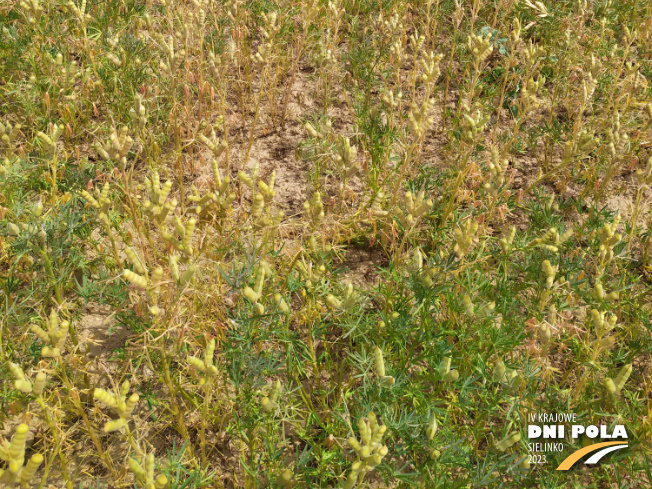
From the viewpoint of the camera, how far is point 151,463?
57.0 inches

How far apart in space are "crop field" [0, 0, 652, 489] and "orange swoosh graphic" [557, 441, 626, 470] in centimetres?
1

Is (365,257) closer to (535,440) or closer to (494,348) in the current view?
(494,348)

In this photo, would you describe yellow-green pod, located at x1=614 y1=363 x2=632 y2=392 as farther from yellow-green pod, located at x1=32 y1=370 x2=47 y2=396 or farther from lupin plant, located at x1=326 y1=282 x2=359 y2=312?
yellow-green pod, located at x1=32 y1=370 x2=47 y2=396

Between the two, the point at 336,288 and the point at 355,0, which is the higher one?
the point at 355,0

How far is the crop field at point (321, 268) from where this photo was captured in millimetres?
Result: 1961

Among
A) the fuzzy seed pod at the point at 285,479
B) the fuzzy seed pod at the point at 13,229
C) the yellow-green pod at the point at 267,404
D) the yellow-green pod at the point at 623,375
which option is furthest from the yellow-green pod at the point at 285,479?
the fuzzy seed pod at the point at 13,229

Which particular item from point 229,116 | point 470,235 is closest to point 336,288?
point 470,235

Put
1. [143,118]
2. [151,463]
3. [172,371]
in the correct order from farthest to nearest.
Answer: [143,118]
[172,371]
[151,463]

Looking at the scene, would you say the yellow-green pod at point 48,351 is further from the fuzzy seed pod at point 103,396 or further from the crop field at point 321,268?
the fuzzy seed pod at point 103,396

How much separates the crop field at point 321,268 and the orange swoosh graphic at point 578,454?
1 cm

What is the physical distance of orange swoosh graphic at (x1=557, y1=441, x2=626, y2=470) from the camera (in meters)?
2.01

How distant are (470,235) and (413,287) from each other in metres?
0.30

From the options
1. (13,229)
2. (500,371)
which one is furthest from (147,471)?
(500,371)

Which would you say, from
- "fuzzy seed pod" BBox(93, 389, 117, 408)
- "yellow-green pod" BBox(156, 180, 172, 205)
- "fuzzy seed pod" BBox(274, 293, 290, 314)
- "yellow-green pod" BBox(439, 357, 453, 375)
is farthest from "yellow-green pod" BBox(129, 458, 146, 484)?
"yellow-green pod" BBox(439, 357, 453, 375)
